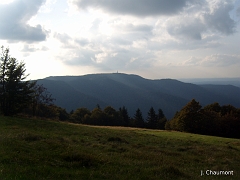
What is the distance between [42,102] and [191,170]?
182 ft

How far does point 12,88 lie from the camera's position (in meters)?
37.2

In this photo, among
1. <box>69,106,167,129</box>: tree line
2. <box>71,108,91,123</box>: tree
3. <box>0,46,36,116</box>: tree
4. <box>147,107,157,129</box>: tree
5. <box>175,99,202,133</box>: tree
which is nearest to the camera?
<box>0,46,36,116</box>: tree

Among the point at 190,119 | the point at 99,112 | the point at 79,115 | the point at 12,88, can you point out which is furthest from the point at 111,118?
the point at 12,88

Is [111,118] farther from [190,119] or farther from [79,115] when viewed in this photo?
[190,119]

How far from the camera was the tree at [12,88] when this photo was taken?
36906mm

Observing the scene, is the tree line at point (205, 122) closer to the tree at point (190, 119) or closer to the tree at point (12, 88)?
the tree at point (190, 119)

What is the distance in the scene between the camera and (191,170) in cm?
1137

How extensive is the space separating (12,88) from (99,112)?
2611 inches

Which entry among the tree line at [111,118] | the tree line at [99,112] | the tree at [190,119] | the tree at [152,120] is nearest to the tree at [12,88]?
the tree line at [99,112]

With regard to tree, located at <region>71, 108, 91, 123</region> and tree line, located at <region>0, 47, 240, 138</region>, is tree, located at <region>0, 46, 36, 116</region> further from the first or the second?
tree, located at <region>71, 108, 91, 123</region>

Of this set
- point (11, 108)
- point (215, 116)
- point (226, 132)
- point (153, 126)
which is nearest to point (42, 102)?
point (11, 108)

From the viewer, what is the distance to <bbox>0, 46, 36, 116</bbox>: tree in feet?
121

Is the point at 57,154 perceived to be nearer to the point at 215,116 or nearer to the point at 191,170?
the point at 191,170

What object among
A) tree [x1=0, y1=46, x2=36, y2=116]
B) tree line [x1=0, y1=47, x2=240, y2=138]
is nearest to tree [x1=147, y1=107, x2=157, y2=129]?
tree line [x1=0, y1=47, x2=240, y2=138]
